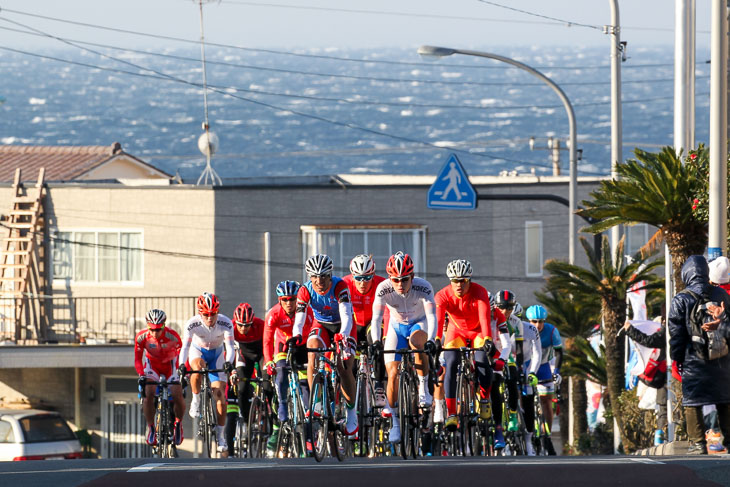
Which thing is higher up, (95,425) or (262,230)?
Answer: (262,230)

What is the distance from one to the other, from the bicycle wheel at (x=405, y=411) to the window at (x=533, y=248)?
33905mm

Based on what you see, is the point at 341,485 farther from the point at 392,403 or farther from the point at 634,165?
the point at 634,165

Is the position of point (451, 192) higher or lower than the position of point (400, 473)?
higher

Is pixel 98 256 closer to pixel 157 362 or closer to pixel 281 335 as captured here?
pixel 157 362

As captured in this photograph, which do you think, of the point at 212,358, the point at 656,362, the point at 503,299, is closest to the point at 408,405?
the point at 503,299

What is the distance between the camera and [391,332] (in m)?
15.4

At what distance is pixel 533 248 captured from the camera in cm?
4828

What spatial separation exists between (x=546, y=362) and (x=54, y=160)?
3817 centimetres

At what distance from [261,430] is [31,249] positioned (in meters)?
→ 27.7

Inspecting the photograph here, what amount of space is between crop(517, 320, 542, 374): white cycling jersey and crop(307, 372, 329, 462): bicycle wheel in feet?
19.2

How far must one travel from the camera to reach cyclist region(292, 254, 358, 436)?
14188 mm

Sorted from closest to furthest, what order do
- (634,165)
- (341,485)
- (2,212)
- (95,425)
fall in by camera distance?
(341,485) < (634,165) < (95,425) < (2,212)

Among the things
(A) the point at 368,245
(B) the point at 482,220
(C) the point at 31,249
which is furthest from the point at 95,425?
(B) the point at 482,220

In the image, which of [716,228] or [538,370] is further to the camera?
[538,370]
